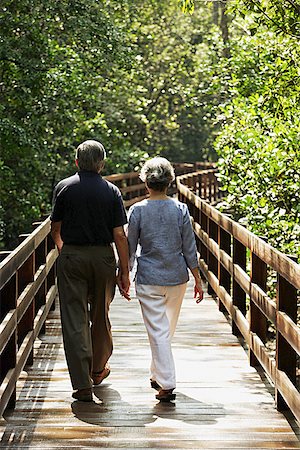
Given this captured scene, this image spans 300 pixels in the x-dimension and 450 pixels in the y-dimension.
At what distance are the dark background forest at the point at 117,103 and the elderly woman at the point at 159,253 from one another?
2.48 m

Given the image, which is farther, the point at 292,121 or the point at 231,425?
the point at 292,121

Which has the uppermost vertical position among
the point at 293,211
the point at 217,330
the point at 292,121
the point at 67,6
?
the point at 67,6

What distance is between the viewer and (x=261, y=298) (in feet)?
24.2

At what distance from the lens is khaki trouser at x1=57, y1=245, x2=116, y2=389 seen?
276 inches

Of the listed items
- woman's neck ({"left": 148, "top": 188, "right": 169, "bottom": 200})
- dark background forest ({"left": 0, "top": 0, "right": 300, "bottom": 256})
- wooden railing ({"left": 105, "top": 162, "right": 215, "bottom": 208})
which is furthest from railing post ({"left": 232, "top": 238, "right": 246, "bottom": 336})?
wooden railing ({"left": 105, "top": 162, "right": 215, "bottom": 208})

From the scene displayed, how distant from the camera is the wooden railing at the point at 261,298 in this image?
6125 millimetres

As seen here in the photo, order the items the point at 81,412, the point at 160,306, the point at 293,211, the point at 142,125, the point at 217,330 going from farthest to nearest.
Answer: the point at 142,125, the point at 293,211, the point at 217,330, the point at 160,306, the point at 81,412

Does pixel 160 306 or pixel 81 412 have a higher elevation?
pixel 160 306

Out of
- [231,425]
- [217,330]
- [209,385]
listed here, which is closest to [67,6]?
[217,330]

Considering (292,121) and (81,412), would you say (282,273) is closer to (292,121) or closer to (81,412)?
(81,412)

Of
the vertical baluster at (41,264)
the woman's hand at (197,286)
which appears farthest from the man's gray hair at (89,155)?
the vertical baluster at (41,264)

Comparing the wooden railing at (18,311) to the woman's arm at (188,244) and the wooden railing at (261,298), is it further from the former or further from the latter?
the wooden railing at (261,298)

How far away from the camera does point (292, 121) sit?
1165 centimetres

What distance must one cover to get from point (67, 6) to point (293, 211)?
8.17 meters
